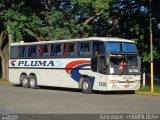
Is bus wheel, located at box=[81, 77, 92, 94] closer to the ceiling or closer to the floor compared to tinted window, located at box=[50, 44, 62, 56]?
closer to the floor

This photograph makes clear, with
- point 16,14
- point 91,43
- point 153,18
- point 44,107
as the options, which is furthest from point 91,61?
point 16,14

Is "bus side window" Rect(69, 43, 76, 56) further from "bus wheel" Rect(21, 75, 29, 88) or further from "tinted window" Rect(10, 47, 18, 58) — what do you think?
"tinted window" Rect(10, 47, 18, 58)

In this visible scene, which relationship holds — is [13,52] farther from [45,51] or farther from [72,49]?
[72,49]

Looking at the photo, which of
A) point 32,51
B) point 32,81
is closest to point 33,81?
point 32,81

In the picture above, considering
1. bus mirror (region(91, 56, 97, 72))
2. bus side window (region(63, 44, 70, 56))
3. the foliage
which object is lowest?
bus mirror (region(91, 56, 97, 72))

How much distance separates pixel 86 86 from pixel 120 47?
9.89 feet

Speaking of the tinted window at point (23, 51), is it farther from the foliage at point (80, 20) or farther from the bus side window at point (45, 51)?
the foliage at point (80, 20)

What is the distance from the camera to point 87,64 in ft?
93.1

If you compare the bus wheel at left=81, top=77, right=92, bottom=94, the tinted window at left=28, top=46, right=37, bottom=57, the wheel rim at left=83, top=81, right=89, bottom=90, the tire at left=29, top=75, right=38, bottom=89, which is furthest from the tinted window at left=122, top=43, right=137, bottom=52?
the tire at left=29, top=75, right=38, bottom=89

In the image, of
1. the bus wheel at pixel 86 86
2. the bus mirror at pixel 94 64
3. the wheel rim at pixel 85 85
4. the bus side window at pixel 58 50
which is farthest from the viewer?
the bus side window at pixel 58 50

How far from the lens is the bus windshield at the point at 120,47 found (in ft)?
89.9

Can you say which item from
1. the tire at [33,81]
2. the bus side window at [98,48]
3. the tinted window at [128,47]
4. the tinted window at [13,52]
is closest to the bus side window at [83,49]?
the bus side window at [98,48]

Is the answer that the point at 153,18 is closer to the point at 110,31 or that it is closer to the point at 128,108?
the point at 110,31

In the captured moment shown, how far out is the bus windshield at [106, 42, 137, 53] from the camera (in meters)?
27.4
